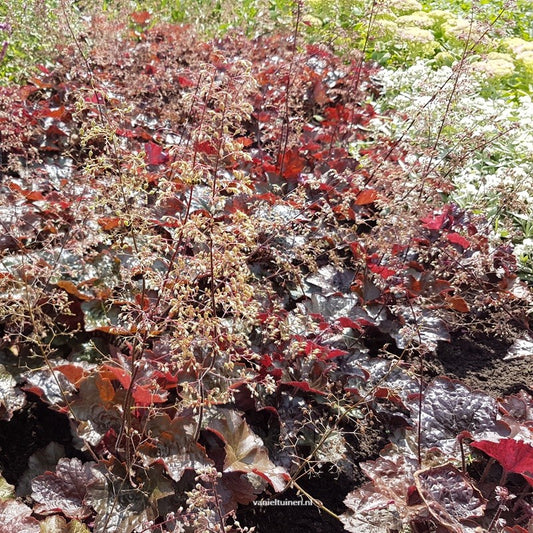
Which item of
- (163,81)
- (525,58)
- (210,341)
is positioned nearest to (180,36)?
(163,81)

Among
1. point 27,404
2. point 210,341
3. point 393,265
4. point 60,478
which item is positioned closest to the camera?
point 210,341

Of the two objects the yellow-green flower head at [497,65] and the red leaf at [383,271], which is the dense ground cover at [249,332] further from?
the yellow-green flower head at [497,65]

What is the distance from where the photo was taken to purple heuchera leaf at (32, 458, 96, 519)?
1.86m

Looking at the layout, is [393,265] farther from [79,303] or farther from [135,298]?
[79,303]

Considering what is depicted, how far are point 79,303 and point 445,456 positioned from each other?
1.50 m

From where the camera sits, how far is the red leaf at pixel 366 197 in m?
3.27

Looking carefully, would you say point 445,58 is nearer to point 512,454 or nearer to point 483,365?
point 483,365

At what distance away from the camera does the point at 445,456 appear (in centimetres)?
202

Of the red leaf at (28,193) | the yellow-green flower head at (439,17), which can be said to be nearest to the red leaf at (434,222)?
the red leaf at (28,193)

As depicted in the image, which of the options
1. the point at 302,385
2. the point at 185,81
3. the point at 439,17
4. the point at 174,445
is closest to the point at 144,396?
the point at 174,445

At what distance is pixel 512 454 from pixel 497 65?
4095mm

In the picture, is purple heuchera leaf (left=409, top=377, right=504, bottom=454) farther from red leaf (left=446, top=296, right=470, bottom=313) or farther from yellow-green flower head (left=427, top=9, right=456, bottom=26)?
yellow-green flower head (left=427, top=9, right=456, bottom=26)

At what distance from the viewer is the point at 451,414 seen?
216cm

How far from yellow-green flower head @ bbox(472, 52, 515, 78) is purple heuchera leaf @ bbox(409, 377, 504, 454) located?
319cm
